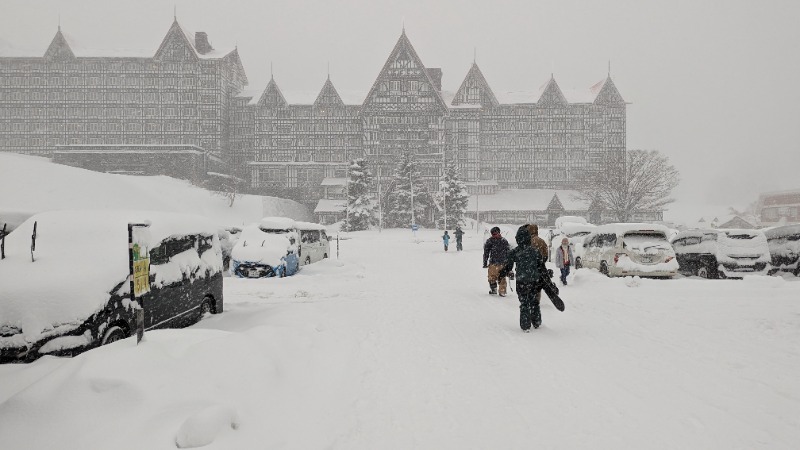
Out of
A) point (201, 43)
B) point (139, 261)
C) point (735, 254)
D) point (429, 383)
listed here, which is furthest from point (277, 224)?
point (201, 43)

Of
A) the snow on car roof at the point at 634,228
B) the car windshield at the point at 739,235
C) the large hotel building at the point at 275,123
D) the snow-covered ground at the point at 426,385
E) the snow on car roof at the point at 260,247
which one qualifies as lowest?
the snow-covered ground at the point at 426,385

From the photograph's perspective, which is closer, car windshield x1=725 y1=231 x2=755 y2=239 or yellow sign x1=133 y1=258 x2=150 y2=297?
yellow sign x1=133 y1=258 x2=150 y2=297

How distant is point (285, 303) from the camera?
34.7 feet

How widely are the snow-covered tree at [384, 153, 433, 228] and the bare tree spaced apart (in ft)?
66.5

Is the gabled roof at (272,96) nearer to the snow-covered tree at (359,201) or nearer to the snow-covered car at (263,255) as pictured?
the snow-covered tree at (359,201)

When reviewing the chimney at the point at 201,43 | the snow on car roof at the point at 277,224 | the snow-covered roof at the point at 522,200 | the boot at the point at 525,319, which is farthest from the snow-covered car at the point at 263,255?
the chimney at the point at 201,43

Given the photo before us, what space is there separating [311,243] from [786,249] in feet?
53.0

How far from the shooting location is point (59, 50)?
67812mm

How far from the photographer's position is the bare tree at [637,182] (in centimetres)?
5081

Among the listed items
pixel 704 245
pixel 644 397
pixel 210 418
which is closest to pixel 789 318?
pixel 644 397

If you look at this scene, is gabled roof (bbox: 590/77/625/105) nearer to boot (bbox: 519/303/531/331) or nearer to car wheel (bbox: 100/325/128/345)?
boot (bbox: 519/303/531/331)

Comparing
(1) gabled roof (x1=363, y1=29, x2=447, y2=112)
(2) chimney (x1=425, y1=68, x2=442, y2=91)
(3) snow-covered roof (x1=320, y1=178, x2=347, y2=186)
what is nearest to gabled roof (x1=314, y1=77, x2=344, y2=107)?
(1) gabled roof (x1=363, y1=29, x2=447, y2=112)

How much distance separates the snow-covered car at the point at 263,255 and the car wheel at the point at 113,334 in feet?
29.7

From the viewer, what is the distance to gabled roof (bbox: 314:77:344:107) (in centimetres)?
7244
